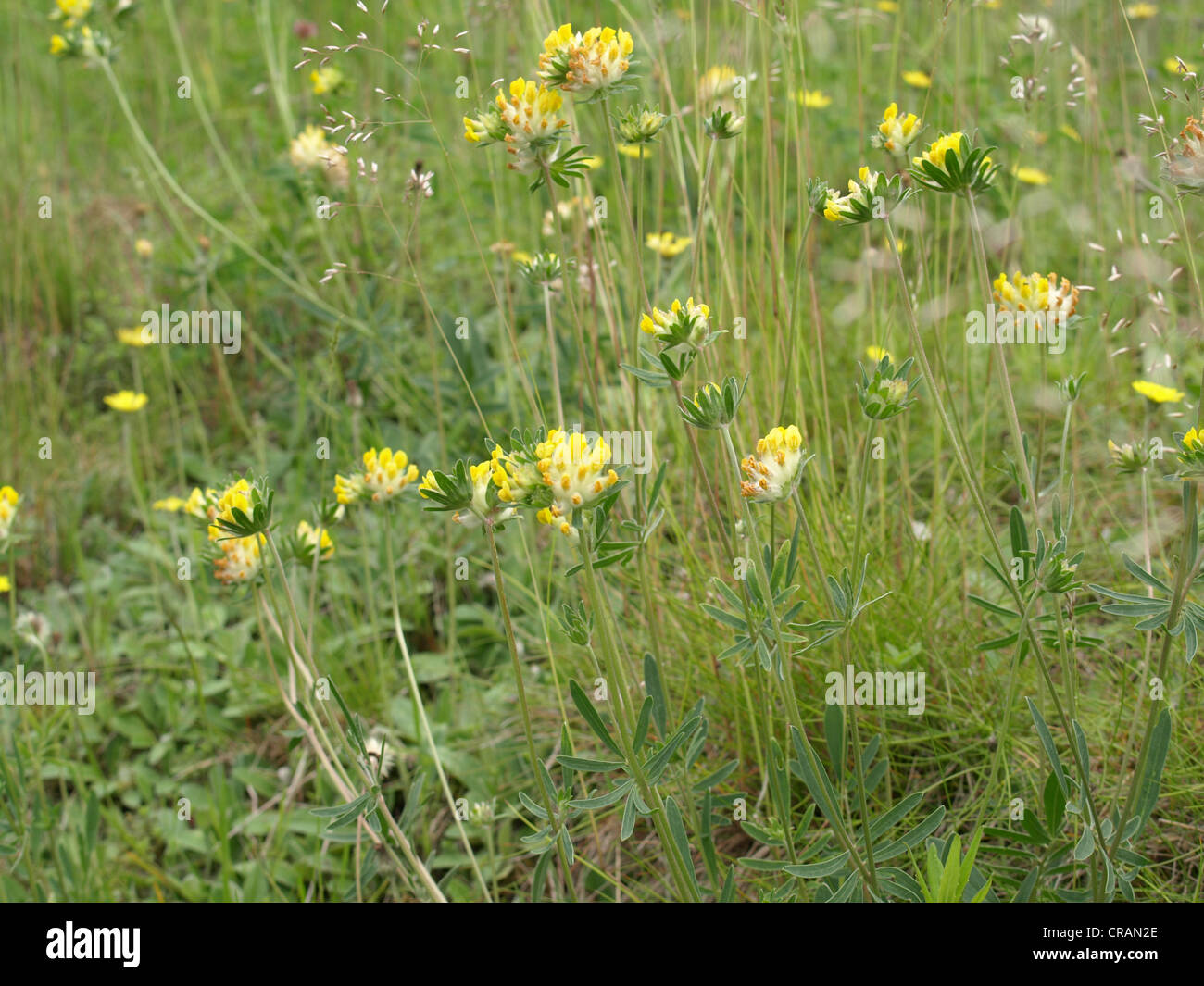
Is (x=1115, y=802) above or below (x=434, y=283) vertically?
below

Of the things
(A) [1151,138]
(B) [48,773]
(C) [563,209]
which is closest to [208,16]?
(C) [563,209]

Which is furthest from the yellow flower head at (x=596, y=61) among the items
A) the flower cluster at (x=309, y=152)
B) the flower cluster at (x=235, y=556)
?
the flower cluster at (x=309, y=152)

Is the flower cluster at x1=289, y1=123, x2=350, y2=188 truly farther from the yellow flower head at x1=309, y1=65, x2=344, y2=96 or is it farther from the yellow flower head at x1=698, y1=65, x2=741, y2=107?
the yellow flower head at x1=698, y1=65, x2=741, y2=107

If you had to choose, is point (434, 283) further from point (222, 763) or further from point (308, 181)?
point (222, 763)

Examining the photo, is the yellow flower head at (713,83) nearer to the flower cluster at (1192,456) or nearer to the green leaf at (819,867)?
the flower cluster at (1192,456)

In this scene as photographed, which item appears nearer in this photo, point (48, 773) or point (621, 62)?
point (621, 62)

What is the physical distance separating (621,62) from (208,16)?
3475 millimetres

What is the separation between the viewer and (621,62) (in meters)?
1.09

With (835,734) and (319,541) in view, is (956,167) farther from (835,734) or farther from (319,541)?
(319,541)

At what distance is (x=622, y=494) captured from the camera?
1.69 m

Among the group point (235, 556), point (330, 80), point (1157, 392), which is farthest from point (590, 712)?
point (330, 80)

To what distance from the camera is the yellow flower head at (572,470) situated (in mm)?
923

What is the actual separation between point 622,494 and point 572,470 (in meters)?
0.76

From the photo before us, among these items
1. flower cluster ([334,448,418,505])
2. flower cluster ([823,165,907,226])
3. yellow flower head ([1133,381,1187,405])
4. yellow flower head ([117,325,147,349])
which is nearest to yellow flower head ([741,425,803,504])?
flower cluster ([823,165,907,226])
